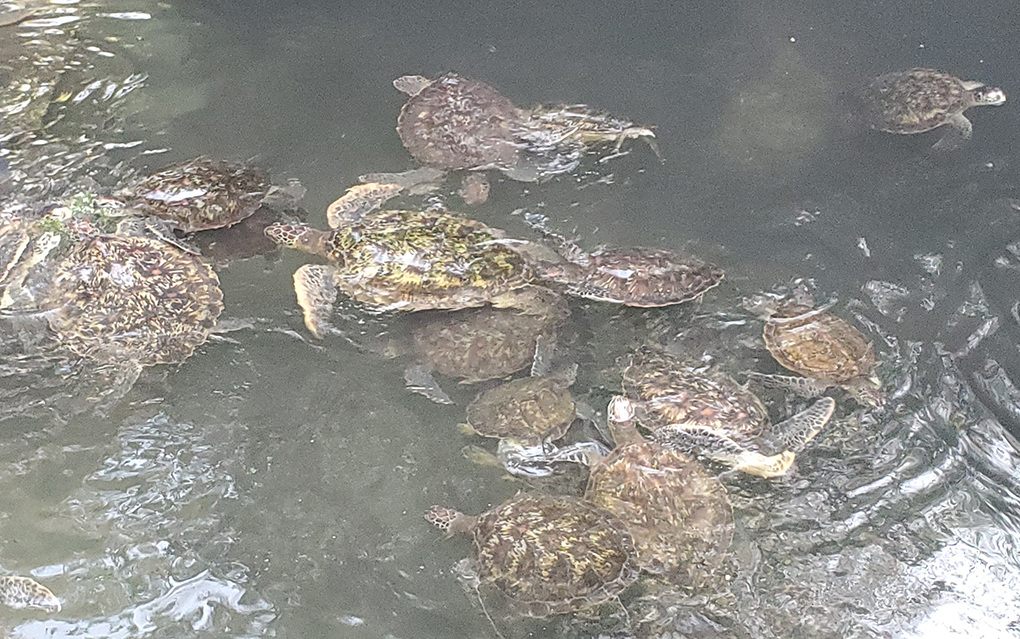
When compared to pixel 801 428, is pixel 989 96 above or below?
above

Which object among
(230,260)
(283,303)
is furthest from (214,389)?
(230,260)

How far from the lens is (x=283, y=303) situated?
3768 mm

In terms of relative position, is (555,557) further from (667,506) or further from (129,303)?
(129,303)

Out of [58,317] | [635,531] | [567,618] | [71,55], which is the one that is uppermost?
[71,55]

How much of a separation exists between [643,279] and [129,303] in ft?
7.65

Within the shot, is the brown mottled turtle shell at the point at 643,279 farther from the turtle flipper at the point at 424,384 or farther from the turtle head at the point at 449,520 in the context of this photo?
the turtle head at the point at 449,520

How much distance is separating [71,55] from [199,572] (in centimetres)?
403

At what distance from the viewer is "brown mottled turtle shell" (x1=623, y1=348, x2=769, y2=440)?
10.3ft

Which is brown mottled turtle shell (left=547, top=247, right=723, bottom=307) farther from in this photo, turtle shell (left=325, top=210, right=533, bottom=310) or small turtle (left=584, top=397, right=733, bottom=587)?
small turtle (left=584, top=397, right=733, bottom=587)

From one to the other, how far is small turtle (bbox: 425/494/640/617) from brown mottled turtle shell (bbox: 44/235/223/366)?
1.65 meters

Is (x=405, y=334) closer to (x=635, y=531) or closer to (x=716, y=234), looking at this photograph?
(x=635, y=531)

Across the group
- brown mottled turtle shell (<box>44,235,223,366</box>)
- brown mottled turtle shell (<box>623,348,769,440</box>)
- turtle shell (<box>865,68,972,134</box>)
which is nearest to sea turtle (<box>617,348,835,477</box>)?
brown mottled turtle shell (<box>623,348,769,440</box>)

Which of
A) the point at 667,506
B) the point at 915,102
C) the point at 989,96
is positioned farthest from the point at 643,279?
the point at 989,96

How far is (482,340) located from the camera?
11.3 ft
